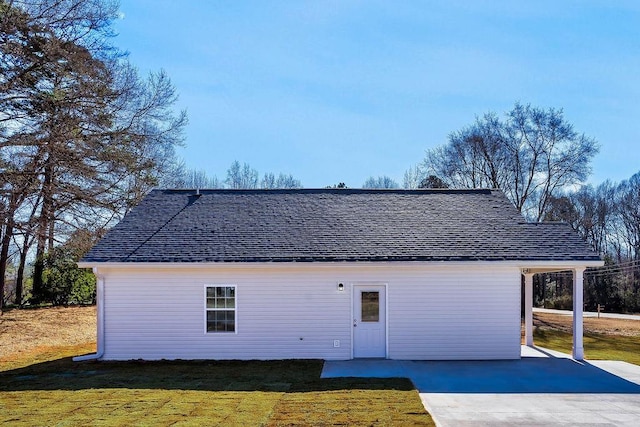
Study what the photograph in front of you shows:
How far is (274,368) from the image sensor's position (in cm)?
1269

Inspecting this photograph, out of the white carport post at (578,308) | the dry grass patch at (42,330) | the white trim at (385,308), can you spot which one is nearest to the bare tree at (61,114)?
the dry grass patch at (42,330)

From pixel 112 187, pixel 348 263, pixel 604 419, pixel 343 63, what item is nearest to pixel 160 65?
pixel 112 187

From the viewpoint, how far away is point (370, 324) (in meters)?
14.0

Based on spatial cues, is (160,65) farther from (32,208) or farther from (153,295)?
(153,295)

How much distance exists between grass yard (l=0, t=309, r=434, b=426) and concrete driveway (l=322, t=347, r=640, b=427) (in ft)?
1.73

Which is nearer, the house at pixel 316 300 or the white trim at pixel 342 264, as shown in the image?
the white trim at pixel 342 264

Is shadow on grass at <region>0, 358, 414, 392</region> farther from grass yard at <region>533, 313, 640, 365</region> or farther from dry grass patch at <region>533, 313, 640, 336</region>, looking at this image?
dry grass patch at <region>533, 313, 640, 336</region>

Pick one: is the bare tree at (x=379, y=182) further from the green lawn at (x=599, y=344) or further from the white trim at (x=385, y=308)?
the white trim at (x=385, y=308)

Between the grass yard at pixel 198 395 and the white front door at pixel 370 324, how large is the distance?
140 cm

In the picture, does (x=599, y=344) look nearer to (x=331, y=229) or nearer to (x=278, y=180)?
(x=331, y=229)

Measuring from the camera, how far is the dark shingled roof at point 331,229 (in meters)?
13.9

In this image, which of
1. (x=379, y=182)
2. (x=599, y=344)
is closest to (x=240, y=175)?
(x=379, y=182)

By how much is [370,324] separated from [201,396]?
17.5 feet

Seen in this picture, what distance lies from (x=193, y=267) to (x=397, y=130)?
15.6m
